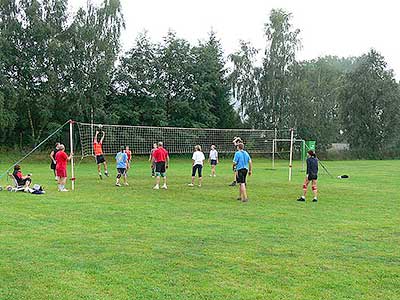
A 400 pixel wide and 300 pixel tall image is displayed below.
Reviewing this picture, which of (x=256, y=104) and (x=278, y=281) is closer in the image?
(x=278, y=281)

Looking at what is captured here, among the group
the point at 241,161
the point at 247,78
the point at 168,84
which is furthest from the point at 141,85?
the point at 241,161

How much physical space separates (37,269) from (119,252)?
128 cm

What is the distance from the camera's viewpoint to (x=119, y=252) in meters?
6.91

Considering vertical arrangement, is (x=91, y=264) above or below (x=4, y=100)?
below

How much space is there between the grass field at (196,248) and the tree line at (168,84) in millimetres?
25011

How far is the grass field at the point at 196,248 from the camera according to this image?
17.6 feet

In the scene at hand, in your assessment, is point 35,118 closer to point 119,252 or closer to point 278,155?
point 278,155

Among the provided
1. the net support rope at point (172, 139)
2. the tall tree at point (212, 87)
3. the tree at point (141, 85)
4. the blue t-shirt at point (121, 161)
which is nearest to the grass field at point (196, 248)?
the blue t-shirt at point (121, 161)

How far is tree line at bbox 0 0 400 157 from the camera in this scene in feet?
119

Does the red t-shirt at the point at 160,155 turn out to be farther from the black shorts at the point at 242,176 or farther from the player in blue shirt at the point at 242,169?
the black shorts at the point at 242,176

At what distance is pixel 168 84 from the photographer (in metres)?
43.3

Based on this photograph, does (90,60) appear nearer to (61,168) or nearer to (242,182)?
(61,168)

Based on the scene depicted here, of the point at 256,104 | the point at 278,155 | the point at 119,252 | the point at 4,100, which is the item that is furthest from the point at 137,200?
the point at 256,104

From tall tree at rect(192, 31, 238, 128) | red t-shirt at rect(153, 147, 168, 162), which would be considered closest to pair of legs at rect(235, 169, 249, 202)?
red t-shirt at rect(153, 147, 168, 162)
